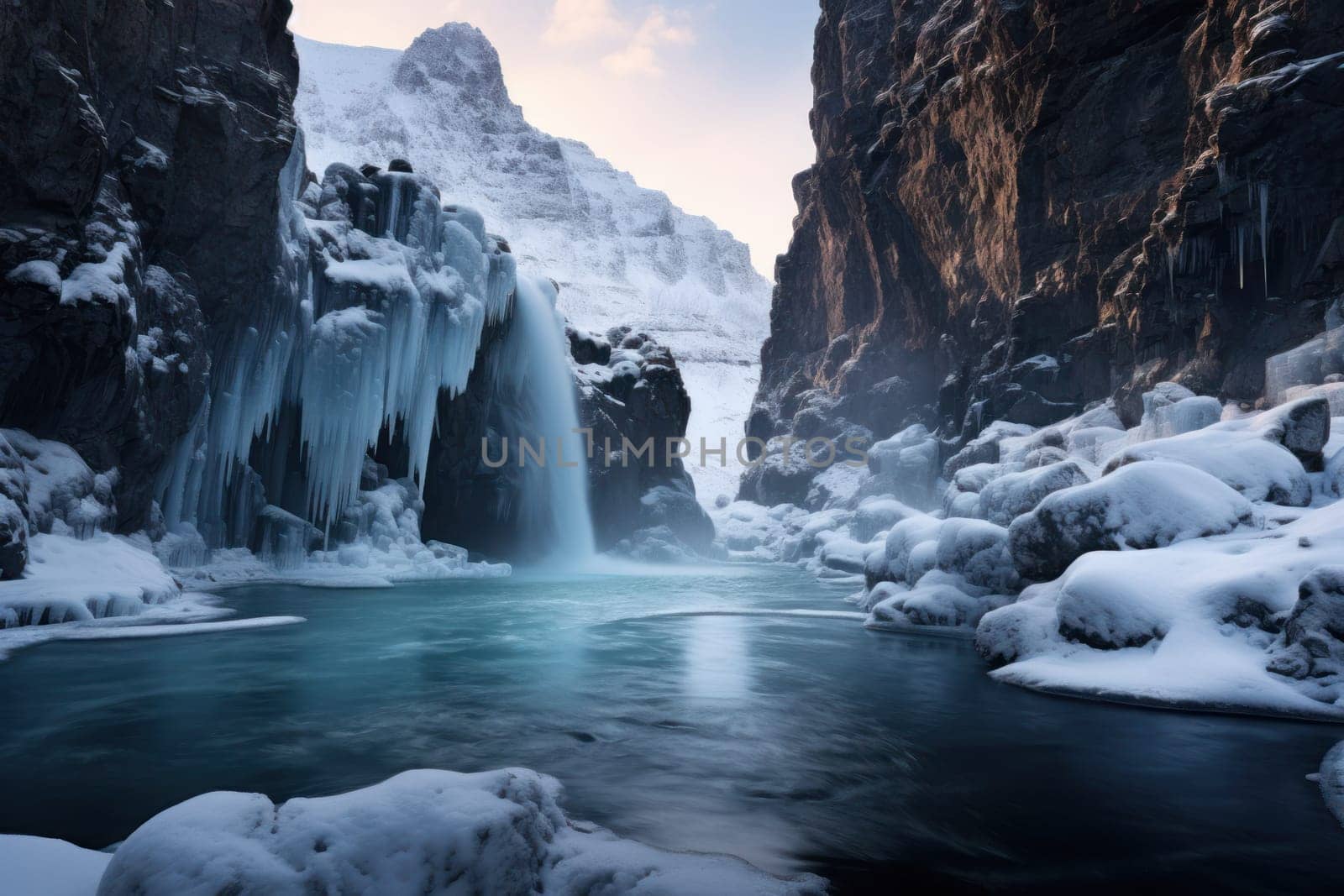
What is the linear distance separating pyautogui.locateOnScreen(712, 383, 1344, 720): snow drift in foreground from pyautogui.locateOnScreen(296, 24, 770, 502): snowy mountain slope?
11522 centimetres

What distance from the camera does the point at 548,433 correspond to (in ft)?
117

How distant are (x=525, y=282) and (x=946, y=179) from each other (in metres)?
27.0

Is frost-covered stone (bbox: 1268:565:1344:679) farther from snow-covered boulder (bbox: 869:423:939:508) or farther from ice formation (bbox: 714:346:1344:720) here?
snow-covered boulder (bbox: 869:423:939:508)

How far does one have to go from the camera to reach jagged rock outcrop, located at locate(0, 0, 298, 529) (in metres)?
11.6

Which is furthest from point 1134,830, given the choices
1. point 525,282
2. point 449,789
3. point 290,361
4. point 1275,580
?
point 525,282

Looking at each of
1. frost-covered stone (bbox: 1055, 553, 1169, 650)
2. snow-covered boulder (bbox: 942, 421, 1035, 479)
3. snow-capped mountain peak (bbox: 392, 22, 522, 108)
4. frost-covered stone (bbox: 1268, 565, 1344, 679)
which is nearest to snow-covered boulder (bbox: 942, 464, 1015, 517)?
snow-covered boulder (bbox: 942, 421, 1035, 479)

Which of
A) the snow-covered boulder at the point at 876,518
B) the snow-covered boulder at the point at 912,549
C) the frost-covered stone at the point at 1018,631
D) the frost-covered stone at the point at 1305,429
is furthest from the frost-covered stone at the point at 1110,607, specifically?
the snow-covered boulder at the point at 876,518

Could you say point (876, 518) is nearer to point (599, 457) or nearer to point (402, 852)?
point (599, 457)

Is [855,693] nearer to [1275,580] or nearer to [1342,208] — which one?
[1275,580]

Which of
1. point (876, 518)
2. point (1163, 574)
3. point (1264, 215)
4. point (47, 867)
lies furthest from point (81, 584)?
point (1264, 215)

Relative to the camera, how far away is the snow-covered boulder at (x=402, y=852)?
221 cm

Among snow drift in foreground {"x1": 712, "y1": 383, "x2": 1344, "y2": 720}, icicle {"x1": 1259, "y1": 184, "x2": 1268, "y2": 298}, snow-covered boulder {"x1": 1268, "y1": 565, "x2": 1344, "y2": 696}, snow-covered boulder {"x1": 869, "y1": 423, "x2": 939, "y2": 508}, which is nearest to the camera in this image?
snow-covered boulder {"x1": 1268, "y1": 565, "x2": 1344, "y2": 696}

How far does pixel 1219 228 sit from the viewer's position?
2473cm

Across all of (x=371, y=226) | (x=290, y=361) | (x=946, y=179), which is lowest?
(x=290, y=361)
